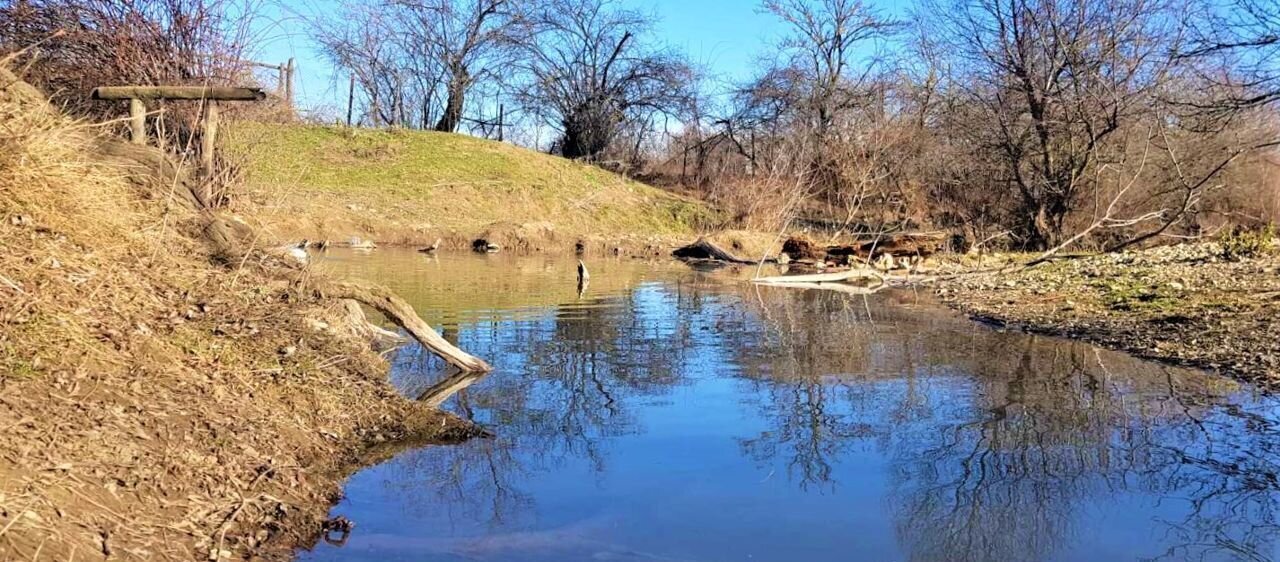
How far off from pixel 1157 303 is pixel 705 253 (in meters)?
17.4

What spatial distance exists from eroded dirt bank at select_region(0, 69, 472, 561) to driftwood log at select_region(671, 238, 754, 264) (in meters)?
20.4

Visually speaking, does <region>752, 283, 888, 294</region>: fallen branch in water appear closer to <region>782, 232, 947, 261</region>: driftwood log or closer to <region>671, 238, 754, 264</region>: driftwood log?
<region>782, 232, 947, 261</region>: driftwood log

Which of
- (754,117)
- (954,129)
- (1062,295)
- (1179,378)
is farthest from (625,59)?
(1179,378)

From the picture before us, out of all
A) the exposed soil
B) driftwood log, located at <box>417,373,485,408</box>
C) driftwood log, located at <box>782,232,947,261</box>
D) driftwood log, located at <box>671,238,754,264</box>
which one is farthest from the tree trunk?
driftwood log, located at <box>417,373,485,408</box>

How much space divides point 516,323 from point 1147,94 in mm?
17670

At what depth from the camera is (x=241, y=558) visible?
411 cm

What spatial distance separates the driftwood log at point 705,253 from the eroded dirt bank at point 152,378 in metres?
20.4

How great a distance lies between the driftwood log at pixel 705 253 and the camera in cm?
2744

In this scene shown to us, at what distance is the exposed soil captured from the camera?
9.62 meters

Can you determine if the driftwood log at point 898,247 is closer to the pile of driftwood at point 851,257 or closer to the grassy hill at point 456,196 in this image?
the pile of driftwood at point 851,257

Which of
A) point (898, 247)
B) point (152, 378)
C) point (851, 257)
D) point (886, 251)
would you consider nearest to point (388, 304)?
point (152, 378)

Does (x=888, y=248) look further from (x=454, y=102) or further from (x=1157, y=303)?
(x=454, y=102)

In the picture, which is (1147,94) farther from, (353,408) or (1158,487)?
(353,408)

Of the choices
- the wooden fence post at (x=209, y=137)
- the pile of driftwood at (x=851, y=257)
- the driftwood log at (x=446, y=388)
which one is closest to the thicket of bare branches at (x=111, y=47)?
the wooden fence post at (x=209, y=137)
